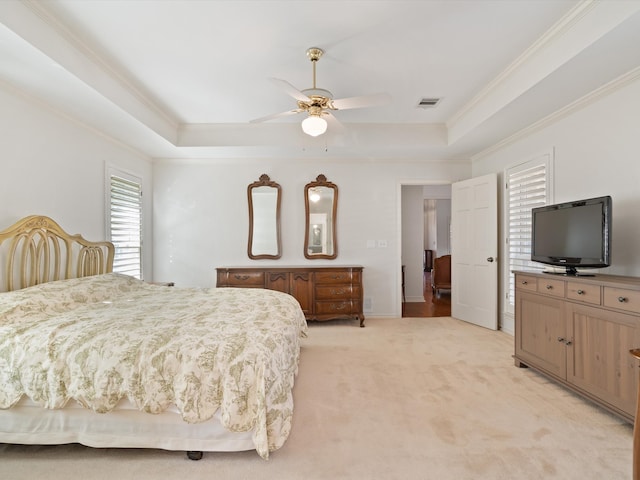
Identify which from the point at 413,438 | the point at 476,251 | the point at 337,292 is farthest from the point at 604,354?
the point at 337,292

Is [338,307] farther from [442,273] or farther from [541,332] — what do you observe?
[442,273]

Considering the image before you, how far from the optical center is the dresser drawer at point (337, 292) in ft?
15.7

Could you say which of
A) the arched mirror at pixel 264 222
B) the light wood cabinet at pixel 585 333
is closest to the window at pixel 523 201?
the light wood cabinet at pixel 585 333

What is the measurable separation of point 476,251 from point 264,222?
124 inches

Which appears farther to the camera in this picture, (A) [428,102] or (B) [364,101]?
(A) [428,102]

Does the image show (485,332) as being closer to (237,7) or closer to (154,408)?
(154,408)

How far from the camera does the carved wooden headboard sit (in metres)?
2.70

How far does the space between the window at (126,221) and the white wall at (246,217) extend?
439 mm

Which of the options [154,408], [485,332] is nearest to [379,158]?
[485,332]

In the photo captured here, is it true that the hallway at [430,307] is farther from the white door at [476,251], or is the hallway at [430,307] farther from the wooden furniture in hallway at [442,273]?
the white door at [476,251]

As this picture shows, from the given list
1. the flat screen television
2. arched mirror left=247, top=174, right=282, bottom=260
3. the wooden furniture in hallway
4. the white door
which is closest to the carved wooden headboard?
arched mirror left=247, top=174, right=282, bottom=260

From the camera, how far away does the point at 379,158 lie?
208 inches

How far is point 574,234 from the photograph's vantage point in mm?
2777

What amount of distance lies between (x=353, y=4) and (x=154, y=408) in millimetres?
2729
